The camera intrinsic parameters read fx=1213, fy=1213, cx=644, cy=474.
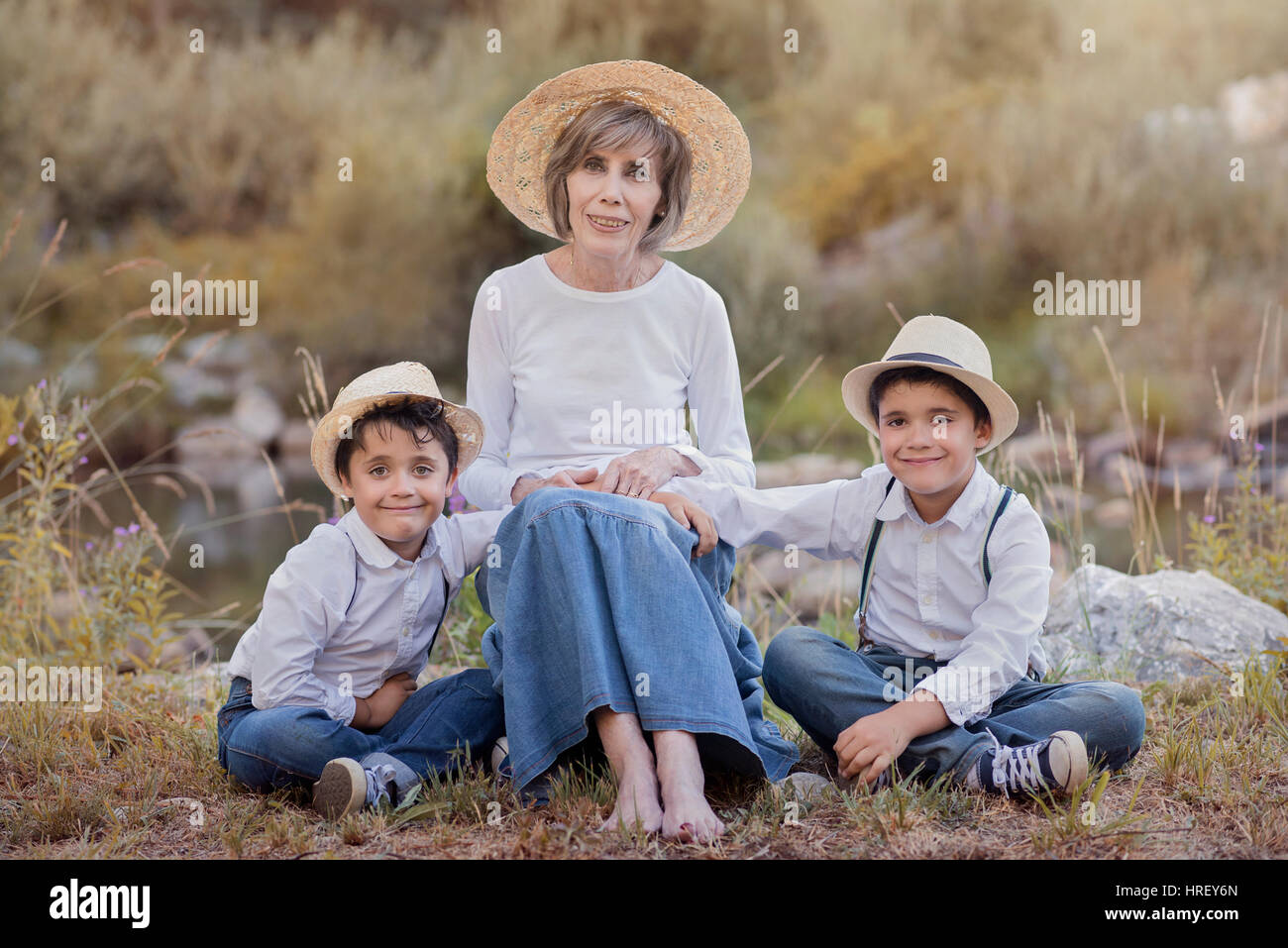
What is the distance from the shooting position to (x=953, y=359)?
6.63 feet

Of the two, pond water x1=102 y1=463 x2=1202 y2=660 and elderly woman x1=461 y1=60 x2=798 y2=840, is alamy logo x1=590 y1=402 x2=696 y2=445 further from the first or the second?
pond water x1=102 y1=463 x2=1202 y2=660

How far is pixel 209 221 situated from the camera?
9.62m

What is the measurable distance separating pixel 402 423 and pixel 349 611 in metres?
0.34

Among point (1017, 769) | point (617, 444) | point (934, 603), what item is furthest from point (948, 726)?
point (617, 444)

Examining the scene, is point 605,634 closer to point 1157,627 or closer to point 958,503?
point 958,503

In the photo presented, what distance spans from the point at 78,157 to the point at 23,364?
1.86m

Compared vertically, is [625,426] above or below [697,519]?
above


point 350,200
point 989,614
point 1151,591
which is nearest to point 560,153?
point 989,614

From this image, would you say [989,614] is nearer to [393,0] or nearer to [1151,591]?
[1151,591]

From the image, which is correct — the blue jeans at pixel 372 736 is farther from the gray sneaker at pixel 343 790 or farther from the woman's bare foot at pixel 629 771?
the woman's bare foot at pixel 629 771

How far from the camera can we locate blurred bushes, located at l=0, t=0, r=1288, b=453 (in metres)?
8.37
